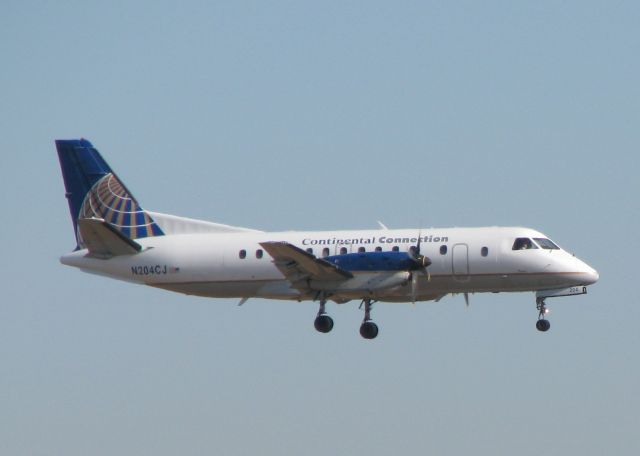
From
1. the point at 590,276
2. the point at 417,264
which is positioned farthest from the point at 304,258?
the point at 590,276

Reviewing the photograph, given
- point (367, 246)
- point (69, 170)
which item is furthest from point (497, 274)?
point (69, 170)

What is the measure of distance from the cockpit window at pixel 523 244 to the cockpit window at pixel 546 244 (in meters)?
0.24

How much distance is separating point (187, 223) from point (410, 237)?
7.55 metres

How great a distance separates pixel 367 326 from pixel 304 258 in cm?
324

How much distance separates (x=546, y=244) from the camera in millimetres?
39312

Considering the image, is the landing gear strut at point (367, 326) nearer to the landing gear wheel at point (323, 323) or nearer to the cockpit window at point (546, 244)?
the landing gear wheel at point (323, 323)

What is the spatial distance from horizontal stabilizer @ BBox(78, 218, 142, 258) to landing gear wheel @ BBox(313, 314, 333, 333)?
20.5 ft

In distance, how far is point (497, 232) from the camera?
129ft

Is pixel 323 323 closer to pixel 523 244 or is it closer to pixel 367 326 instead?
pixel 367 326

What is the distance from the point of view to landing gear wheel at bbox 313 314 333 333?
3931 centimetres

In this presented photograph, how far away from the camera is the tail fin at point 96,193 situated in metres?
43.6

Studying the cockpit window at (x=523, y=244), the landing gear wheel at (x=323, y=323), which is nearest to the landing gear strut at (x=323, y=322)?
the landing gear wheel at (x=323, y=323)

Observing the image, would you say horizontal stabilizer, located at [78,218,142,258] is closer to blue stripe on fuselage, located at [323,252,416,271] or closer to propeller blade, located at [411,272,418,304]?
blue stripe on fuselage, located at [323,252,416,271]

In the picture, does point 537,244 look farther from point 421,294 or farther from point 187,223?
point 187,223
